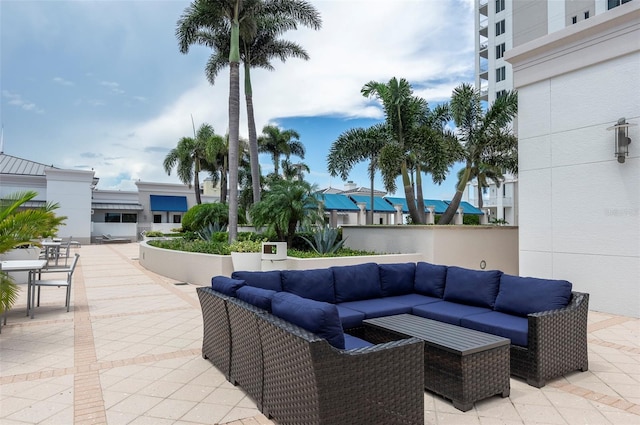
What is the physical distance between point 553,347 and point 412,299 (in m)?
1.96

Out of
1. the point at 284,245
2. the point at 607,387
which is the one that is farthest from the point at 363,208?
the point at 607,387

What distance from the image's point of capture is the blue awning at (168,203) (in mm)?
34844

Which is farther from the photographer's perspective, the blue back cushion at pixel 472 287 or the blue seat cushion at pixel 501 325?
the blue back cushion at pixel 472 287

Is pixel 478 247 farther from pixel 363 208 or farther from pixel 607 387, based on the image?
pixel 363 208

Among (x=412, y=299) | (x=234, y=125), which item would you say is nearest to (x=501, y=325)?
(x=412, y=299)

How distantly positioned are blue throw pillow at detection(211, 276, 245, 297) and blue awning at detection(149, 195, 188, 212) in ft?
107

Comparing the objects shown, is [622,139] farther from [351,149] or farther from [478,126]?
[351,149]

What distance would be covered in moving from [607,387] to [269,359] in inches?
136

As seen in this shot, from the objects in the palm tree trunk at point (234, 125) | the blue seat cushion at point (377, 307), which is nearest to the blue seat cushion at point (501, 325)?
the blue seat cushion at point (377, 307)

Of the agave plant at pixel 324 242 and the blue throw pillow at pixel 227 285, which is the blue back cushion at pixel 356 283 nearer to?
the blue throw pillow at pixel 227 285

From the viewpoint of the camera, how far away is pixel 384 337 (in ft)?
14.4

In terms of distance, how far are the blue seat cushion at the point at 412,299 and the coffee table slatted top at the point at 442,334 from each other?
0.51 metres

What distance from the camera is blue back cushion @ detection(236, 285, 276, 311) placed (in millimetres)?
3697

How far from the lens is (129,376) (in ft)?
14.3
